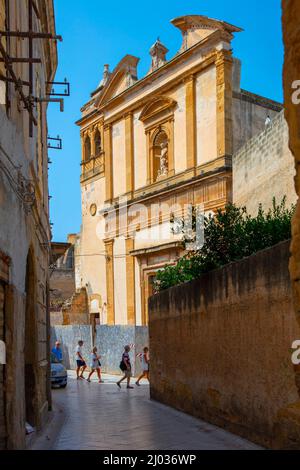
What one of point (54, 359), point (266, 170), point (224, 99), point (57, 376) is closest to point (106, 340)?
point (54, 359)

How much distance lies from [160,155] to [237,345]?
18.0 m

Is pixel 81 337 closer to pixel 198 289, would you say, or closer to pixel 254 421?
pixel 198 289

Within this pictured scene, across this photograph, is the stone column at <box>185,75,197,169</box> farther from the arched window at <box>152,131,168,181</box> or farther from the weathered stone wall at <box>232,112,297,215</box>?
the weathered stone wall at <box>232,112,297,215</box>

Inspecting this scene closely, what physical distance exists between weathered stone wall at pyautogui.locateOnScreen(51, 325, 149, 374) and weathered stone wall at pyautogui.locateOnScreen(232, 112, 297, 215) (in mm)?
6974

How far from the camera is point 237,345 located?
852 centimetres

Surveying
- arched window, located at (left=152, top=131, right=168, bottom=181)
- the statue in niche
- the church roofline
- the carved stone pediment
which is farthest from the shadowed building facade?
arched window, located at (left=152, top=131, right=168, bottom=181)

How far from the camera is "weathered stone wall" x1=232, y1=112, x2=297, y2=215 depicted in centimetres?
1369

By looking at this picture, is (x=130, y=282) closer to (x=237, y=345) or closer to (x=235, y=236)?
(x=235, y=236)

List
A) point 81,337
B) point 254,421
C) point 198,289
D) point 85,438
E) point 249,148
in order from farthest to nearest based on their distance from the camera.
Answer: point 81,337 → point 249,148 → point 198,289 → point 85,438 → point 254,421

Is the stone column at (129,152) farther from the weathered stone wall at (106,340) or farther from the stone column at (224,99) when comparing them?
the weathered stone wall at (106,340)

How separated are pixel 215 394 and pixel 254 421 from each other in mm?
1843

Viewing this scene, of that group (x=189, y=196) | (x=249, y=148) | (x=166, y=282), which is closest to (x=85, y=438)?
(x=166, y=282)

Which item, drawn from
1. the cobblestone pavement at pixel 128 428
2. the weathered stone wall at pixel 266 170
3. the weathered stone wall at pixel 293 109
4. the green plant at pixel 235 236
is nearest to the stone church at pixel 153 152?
the weathered stone wall at pixel 266 170

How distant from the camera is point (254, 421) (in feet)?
25.5
